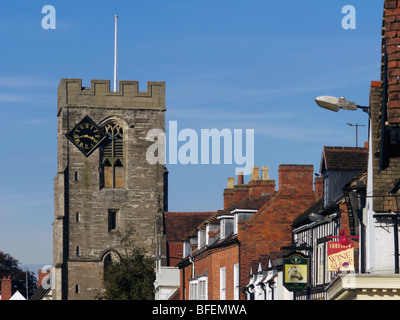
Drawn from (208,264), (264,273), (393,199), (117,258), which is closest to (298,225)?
(264,273)

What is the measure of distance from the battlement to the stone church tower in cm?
9

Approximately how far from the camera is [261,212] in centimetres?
4872

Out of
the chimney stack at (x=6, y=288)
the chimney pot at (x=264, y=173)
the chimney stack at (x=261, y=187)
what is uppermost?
the chimney pot at (x=264, y=173)

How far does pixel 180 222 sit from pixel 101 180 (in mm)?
11310

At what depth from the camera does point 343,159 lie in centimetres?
3859

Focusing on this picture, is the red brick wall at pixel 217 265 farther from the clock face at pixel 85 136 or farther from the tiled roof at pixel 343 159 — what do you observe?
the clock face at pixel 85 136

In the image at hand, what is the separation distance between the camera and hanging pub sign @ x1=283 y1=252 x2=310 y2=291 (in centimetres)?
3597

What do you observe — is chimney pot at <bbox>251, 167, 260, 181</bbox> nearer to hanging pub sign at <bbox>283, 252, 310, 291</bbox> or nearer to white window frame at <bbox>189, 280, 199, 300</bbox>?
white window frame at <bbox>189, 280, 199, 300</bbox>

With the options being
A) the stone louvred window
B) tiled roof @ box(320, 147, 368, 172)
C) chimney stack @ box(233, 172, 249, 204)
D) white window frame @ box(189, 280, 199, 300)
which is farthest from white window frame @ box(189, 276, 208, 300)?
the stone louvred window

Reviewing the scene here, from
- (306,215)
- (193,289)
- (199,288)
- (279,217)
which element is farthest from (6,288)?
(306,215)

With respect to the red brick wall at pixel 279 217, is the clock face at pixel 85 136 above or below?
above

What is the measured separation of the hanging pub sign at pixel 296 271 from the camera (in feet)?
118

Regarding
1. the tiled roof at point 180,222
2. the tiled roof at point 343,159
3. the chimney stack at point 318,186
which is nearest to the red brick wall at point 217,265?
the chimney stack at point 318,186

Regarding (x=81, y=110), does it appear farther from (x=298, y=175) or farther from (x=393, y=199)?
(x=393, y=199)
